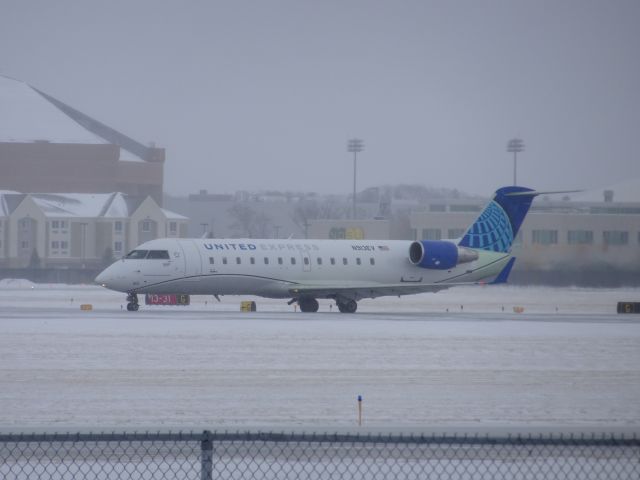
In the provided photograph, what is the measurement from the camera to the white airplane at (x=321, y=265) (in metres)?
43.4

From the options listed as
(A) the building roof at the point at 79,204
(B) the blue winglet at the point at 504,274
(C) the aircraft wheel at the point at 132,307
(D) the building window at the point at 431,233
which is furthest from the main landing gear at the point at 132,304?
(A) the building roof at the point at 79,204

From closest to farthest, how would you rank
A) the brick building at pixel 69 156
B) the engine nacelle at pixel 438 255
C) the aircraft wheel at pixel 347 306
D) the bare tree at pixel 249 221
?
1. the aircraft wheel at pixel 347 306
2. the engine nacelle at pixel 438 255
3. the brick building at pixel 69 156
4. the bare tree at pixel 249 221

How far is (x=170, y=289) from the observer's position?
4366 cm

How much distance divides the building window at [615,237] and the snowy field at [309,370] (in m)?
41.1

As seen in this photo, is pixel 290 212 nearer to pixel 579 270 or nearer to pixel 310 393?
pixel 579 270

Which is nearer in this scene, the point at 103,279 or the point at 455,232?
the point at 103,279

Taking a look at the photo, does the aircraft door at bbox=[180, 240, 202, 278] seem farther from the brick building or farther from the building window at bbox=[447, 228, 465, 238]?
the brick building

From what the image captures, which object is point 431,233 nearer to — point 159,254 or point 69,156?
point 159,254

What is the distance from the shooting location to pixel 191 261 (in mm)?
43625

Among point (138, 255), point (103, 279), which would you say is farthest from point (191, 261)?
point (103, 279)

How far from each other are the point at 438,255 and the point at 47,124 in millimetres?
118720

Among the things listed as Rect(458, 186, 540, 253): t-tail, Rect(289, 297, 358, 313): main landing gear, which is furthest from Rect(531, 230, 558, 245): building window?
Rect(289, 297, 358, 313): main landing gear

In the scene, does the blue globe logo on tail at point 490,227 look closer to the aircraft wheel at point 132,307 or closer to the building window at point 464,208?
the aircraft wheel at point 132,307

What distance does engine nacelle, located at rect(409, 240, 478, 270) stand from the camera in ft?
158
